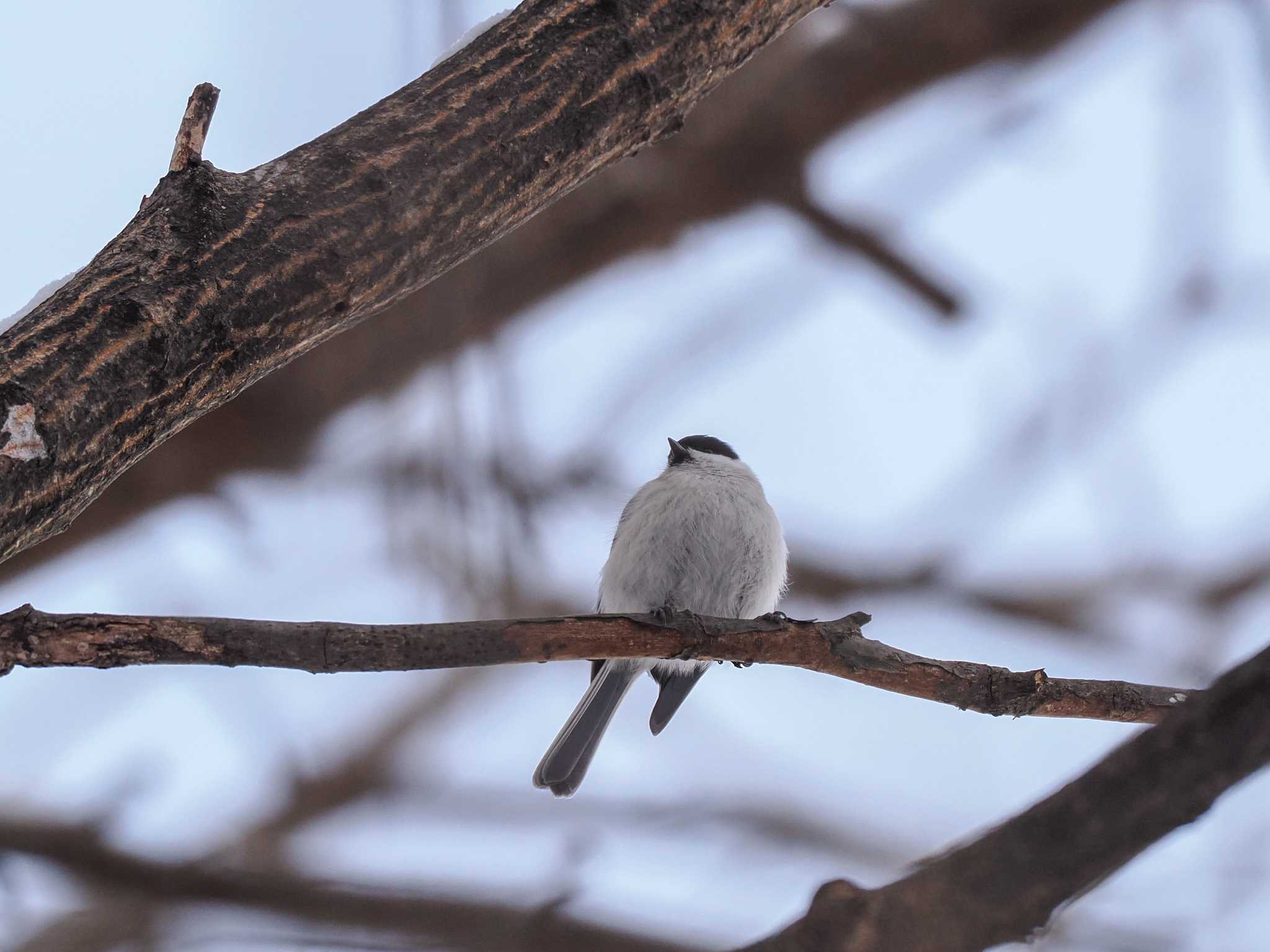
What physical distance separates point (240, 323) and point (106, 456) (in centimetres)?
30

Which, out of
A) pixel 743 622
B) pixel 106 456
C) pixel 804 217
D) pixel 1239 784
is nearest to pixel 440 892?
pixel 743 622

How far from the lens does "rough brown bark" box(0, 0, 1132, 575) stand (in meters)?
3.53

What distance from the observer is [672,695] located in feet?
12.4

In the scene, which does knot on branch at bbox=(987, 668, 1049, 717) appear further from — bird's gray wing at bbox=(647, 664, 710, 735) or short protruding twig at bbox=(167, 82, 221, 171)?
short protruding twig at bbox=(167, 82, 221, 171)

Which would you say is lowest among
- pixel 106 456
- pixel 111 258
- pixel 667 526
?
pixel 106 456

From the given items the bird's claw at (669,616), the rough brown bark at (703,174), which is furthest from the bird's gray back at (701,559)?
the bird's claw at (669,616)

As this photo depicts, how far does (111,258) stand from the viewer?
5.98 ft

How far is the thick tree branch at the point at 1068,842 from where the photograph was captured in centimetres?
102

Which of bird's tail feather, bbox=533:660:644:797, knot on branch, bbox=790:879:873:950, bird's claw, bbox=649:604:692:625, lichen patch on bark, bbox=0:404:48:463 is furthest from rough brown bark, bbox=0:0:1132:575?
knot on branch, bbox=790:879:873:950

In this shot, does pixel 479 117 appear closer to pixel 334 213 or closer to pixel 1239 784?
pixel 334 213

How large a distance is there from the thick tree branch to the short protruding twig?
1.56 m

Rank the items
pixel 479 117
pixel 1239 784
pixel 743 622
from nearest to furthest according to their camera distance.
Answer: pixel 1239 784
pixel 479 117
pixel 743 622

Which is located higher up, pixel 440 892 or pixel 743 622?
pixel 743 622

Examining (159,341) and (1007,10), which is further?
(1007,10)
